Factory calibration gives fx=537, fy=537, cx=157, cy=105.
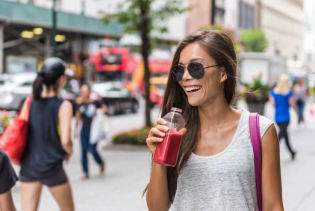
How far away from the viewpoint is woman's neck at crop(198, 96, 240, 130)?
7.84ft

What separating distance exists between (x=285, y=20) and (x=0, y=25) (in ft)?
302

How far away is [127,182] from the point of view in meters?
8.74

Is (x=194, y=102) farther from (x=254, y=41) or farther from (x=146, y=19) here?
(x=254, y=41)

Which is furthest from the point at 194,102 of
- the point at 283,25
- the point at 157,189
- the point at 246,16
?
the point at 283,25

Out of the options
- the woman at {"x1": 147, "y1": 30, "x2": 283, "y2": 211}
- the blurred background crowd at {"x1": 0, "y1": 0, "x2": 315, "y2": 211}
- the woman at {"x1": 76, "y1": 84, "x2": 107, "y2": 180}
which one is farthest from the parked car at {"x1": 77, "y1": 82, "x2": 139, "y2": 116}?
the woman at {"x1": 147, "y1": 30, "x2": 283, "y2": 211}

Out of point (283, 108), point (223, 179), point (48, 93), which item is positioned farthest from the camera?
point (283, 108)

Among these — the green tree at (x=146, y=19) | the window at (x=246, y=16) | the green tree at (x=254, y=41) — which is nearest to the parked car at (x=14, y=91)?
the green tree at (x=146, y=19)

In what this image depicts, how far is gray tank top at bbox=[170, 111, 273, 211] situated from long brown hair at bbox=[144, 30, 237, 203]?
0.14 ft

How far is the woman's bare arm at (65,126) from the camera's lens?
4.43m

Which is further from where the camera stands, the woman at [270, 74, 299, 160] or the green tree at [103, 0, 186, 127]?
the green tree at [103, 0, 186, 127]

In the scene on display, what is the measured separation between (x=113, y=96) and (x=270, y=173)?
78.8ft

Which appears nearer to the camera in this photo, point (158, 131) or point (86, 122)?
point (158, 131)

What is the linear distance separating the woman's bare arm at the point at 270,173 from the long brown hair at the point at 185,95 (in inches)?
11.2

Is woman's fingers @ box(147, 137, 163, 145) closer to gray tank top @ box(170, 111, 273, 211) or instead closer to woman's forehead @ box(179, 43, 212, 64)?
gray tank top @ box(170, 111, 273, 211)
